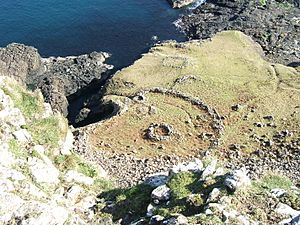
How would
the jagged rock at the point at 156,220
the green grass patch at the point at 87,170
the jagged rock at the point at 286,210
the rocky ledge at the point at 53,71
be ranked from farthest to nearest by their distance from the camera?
1. the rocky ledge at the point at 53,71
2. the green grass patch at the point at 87,170
3. the jagged rock at the point at 156,220
4. the jagged rock at the point at 286,210

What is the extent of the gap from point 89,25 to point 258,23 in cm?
3013

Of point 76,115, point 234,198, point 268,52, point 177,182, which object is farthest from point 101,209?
point 268,52

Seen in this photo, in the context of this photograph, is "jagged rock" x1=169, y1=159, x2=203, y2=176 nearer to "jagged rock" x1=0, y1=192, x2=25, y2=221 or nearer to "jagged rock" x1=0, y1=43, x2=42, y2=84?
"jagged rock" x1=0, y1=192, x2=25, y2=221

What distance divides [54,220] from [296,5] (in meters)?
78.1

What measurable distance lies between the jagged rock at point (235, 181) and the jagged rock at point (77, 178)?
12.2 m

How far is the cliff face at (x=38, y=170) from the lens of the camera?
25.6 metres

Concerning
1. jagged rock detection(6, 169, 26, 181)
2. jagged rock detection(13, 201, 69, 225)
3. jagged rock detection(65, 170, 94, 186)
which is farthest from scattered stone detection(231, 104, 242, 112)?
jagged rock detection(13, 201, 69, 225)

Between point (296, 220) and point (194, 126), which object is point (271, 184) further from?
point (194, 126)

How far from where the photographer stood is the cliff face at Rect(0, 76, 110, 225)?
83.9ft

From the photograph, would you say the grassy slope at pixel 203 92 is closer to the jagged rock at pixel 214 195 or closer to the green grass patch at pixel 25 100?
the green grass patch at pixel 25 100

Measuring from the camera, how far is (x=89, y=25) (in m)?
90.5

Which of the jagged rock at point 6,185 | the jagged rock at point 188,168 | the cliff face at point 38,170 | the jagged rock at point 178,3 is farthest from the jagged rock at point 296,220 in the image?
the jagged rock at point 178,3

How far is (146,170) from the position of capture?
48.5m

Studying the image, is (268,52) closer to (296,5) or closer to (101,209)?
(296,5)
